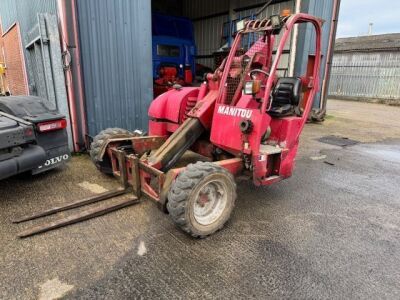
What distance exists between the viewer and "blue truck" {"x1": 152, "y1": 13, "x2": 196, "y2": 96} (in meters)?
9.73

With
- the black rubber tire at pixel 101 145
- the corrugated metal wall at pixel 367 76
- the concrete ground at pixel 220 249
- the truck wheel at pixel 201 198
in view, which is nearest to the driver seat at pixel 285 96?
the concrete ground at pixel 220 249

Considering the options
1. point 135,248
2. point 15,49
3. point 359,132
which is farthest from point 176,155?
point 15,49

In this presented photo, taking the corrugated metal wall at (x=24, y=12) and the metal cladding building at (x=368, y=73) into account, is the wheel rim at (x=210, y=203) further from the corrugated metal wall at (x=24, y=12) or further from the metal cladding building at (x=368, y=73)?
the metal cladding building at (x=368, y=73)

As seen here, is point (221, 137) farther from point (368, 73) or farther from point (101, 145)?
point (368, 73)

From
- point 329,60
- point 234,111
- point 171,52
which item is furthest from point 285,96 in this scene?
point 329,60

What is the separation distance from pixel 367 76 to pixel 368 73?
0.72 ft

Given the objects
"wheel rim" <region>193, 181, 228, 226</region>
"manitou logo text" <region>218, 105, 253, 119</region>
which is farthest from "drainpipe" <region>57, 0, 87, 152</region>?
"wheel rim" <region>193, 181, 228, 226</region>

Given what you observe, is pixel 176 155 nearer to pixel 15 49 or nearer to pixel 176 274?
pixel 176 274

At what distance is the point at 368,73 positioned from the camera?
66.5 ft

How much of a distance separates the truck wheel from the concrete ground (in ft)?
0.60

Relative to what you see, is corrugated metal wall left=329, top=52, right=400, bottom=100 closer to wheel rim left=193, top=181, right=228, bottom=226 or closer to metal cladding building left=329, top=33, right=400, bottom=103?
metal cladding building left=329, top=33, right=400, bottom=103

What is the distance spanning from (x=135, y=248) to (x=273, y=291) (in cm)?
137

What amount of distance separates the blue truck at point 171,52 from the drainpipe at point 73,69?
4.29 meters

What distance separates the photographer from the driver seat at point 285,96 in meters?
3.94
